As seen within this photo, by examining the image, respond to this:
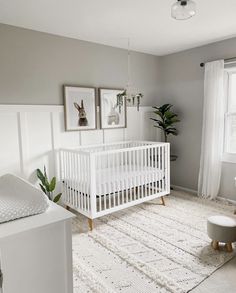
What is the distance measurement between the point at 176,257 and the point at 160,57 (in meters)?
3.41

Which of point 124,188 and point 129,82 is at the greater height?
point 129,82

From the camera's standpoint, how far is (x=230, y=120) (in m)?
3.51

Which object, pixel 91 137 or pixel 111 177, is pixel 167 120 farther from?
pixel 111 177

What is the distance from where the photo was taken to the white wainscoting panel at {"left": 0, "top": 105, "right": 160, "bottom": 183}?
9.13 feet

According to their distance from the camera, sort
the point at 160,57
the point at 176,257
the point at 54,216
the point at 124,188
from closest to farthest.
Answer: the point at 54,216 → the point at 176,257 → the point at 124,188 → the point at 160,57

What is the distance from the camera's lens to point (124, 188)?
9.70 ft

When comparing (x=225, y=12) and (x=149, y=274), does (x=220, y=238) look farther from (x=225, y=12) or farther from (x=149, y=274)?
(x=225, y=12)

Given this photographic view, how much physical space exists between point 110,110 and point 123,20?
1.34 meters

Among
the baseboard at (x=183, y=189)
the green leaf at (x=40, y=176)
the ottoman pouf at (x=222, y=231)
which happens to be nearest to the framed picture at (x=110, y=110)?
the green leaf at (x=40, y=176)

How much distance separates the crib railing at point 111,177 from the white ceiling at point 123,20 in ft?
4.74

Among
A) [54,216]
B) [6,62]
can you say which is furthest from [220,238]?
[6,62]

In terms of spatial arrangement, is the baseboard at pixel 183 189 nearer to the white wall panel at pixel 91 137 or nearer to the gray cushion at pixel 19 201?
the white wall panel at pixel 91 137

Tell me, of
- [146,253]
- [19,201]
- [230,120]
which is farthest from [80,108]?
[19,201]

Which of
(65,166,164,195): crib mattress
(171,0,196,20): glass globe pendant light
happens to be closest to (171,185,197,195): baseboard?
(65,166,164,195): crib mattress
